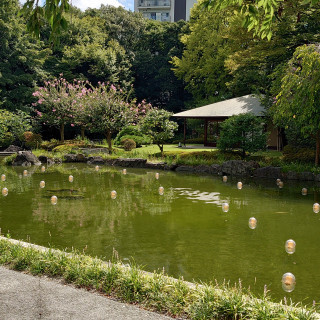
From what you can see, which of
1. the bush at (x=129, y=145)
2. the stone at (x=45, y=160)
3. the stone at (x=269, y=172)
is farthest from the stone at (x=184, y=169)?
the bush at (x=129, y=145)

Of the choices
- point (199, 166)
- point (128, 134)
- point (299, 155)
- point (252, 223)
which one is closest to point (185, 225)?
point (252, 223)

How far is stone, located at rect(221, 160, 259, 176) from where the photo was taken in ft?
59.4

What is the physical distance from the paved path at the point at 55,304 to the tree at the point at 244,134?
1681 centimetres

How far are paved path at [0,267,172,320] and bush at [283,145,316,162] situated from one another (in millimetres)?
16210

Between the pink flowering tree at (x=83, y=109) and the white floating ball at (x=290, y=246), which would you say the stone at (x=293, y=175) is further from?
the pink flowering tree at (x=83, y=109)

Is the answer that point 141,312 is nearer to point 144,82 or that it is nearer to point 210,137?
point 210,137

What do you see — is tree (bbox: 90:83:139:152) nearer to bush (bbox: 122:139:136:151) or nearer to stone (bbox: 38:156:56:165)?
bush (bbox: 122:139:136:151)

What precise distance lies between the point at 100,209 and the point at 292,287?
623 cm

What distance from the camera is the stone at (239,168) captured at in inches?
712

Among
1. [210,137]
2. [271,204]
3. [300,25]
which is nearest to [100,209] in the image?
[271,204]

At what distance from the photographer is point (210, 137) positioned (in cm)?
3284

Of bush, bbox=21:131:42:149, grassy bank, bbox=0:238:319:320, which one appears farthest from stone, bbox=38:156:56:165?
grassy bank, bbox=0:238:319:320

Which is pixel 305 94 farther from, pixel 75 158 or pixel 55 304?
pixel 75 158

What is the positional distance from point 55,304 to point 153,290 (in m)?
1.07
